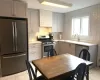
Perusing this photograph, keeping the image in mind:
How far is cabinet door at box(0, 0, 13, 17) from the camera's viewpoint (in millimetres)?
2826

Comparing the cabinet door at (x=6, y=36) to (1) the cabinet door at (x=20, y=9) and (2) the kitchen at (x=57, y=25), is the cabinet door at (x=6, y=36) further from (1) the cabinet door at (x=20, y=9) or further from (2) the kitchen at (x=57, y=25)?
(1) the cabinet door at (x=20, y=9)

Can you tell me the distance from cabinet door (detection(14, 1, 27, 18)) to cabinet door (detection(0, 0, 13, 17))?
155 mm

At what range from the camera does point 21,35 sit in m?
3.19

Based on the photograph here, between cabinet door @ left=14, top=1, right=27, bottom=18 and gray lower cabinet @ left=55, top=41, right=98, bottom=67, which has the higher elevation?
cabinet door @ left=14, top=1, right=27, bottom=18

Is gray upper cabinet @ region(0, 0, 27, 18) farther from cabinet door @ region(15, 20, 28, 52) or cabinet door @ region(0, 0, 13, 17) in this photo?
cabinet door @ region(15, 20, 28, 52)

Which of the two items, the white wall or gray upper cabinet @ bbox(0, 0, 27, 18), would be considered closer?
gray upper cabinet @ bbox(0, 0, 27, 18)

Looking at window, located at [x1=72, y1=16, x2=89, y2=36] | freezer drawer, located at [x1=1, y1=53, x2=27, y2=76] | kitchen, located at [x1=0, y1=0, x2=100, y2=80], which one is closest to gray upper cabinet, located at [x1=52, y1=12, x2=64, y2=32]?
kitchen, located at [x1=0, y1=0, x2=100, y2=80]

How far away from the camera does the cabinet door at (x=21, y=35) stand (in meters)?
3.08

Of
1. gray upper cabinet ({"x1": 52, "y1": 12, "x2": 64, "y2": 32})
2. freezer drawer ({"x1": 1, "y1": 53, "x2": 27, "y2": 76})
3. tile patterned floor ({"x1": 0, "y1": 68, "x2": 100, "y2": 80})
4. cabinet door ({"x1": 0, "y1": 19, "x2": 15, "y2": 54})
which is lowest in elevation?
tile patterned floor ({"x1": 0, "y1": 68, "x2": 100, "y2": 80})

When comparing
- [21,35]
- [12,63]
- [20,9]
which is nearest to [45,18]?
[20,9]

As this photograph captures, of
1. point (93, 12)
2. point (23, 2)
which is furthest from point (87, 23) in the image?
point (23, 2)

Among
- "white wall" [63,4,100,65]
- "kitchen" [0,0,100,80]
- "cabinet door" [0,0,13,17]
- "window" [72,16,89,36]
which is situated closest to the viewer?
"cabinet door" [0,0,13,17]

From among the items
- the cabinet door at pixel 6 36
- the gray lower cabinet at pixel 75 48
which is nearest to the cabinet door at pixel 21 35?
the cabinet door at pixel 6 36

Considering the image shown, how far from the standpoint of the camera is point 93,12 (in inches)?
151
